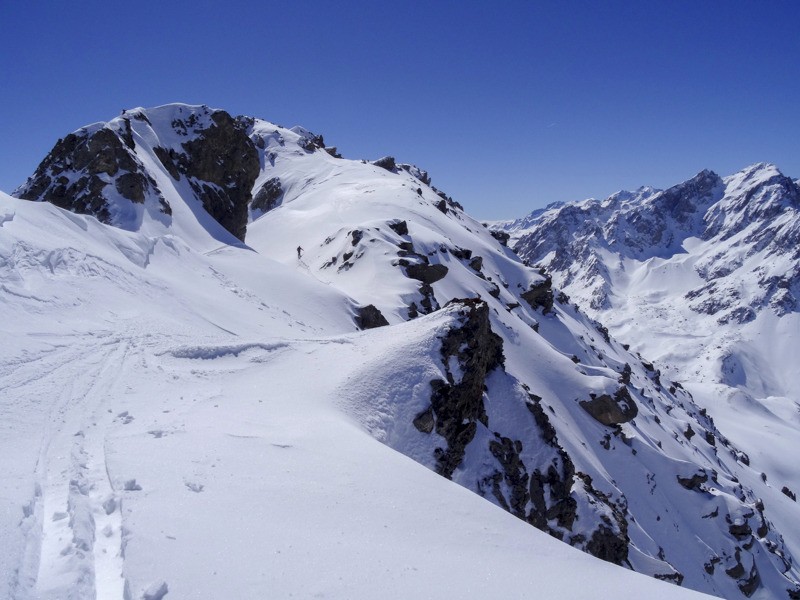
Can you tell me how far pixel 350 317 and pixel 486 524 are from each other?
23.4 metres

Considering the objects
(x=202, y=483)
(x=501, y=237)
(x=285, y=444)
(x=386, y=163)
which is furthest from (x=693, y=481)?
(x=386, y=163)

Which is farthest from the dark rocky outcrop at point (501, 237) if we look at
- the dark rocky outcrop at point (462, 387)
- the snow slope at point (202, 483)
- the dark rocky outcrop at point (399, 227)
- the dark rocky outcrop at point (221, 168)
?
the snow slope at point (202, 483)

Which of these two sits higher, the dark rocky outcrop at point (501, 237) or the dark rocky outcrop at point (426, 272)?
the dark rocky outcrop at point (501, 237)

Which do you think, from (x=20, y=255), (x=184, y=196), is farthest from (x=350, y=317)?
→ (x=184, y=196)

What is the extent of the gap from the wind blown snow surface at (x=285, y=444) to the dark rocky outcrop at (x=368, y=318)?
23cm

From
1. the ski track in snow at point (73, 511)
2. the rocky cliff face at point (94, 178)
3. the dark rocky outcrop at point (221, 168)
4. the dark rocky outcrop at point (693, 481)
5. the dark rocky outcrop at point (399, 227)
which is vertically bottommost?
the dark rocky outcrop at point (693, 481)

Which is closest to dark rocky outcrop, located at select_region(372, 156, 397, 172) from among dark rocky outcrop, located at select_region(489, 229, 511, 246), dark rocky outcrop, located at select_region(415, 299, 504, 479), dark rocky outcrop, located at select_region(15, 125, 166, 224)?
dark rocky outcrop, located at select_region(489, 229, 511, 246)

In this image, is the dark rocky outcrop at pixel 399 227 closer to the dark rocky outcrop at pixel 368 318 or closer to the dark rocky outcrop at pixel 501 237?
the dark rocky outcrop at pixel 368 318

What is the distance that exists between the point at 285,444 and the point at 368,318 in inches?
870

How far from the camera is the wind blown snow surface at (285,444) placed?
6398mm

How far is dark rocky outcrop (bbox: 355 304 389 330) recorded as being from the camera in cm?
3167

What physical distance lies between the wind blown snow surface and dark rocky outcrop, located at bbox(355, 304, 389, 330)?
231 millimetres

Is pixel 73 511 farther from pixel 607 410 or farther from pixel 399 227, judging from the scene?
pixel 399 227

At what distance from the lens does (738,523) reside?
43.3 metres
